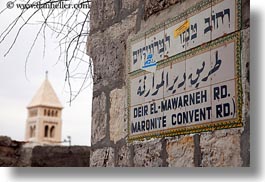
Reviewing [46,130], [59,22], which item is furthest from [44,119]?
[59,22]

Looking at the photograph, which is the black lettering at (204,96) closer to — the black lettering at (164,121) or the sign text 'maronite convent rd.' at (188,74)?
the sign text 'maronite convent rd.' at (188,74)

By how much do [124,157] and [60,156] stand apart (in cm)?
14

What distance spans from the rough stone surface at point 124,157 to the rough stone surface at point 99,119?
6 centimetres

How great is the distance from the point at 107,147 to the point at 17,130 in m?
0.21

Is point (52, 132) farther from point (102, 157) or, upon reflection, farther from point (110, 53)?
point (110, 53)

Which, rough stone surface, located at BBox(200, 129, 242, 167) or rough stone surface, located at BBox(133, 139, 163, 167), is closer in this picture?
rough stone surface, located at BBox(200, 129, 242, 167)

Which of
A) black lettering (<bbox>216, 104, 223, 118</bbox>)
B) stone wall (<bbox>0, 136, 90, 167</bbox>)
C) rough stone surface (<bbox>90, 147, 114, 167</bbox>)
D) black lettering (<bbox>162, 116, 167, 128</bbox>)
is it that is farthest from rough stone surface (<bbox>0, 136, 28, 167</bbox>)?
black lettering (<bbox>216, 104, 223, 118</bbox>)

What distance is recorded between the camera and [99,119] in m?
1.33

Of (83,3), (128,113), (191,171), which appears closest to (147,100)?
(128,113)

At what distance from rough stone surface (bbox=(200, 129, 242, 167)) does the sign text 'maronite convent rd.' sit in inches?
0.7

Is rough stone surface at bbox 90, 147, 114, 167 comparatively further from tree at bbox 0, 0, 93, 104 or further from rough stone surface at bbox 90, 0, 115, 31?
rough stone surface at bbox 90, 0, 115, 31

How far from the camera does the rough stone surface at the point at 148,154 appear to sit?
1.23 meters

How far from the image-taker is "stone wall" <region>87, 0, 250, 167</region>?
1.11 m

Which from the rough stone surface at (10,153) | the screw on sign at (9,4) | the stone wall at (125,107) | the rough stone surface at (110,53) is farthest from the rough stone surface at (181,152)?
the screw on sign at (9,4)
